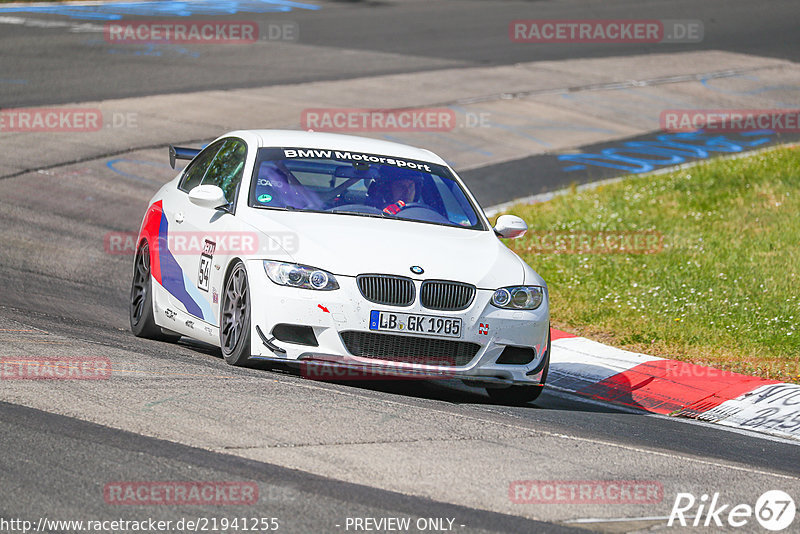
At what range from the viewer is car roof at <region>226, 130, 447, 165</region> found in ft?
30.1

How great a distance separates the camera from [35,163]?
16.1 metres

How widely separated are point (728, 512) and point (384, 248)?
292 centimetres

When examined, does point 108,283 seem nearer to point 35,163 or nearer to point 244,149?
point 244,149

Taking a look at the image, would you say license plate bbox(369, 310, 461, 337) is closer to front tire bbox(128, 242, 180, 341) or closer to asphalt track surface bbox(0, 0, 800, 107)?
front tire bbox(128, 242, 180, 341)

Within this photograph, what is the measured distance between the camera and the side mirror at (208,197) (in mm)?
8438

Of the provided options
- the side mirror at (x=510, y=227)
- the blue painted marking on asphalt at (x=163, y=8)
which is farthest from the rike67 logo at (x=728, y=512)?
the blue painted marking on asphalt at (x=163, y=8)

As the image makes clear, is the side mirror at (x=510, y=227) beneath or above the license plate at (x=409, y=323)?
above

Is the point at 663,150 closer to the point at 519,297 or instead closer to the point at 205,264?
the point at 519,297

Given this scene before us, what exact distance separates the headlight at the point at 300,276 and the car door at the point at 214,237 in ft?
1.12

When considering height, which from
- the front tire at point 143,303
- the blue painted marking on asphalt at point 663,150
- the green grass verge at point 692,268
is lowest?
the green grass verge at point 692,268

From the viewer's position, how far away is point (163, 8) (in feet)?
105

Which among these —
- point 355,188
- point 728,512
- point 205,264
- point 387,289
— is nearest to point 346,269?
point 387,289

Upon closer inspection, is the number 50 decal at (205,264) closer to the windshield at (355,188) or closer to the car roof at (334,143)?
the windshield at (355,188)

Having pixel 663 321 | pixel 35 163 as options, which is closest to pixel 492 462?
pixel 663 321
